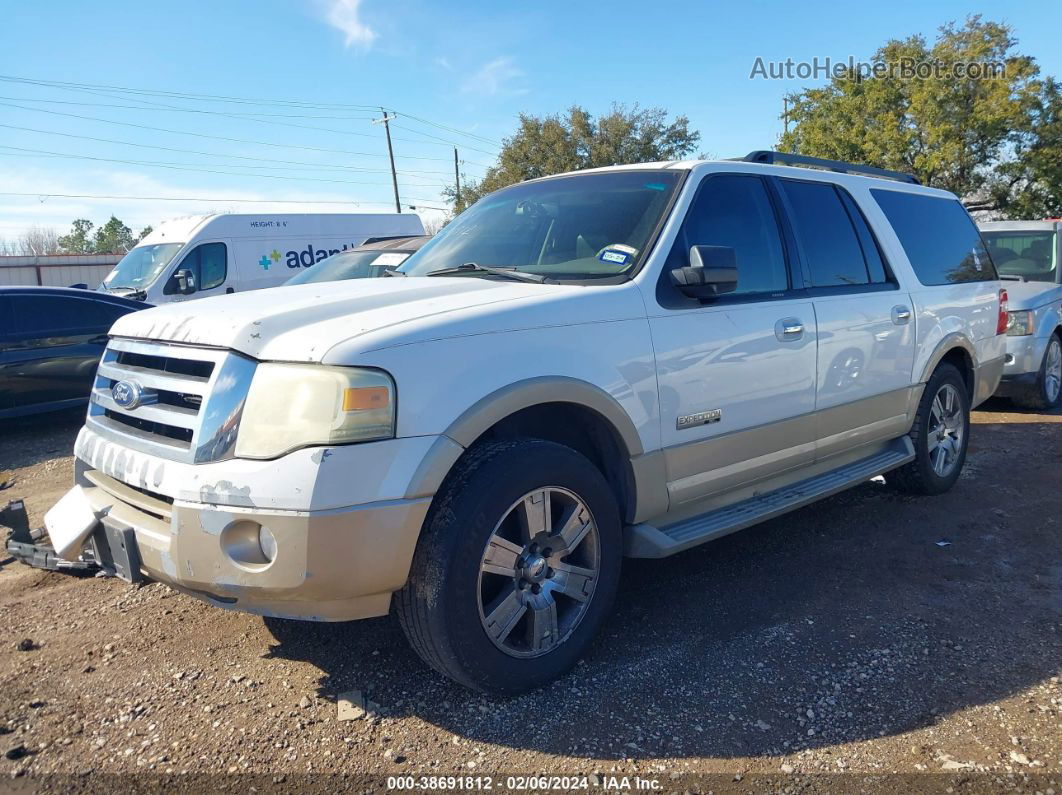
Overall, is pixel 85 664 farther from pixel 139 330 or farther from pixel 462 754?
pixel 462 754

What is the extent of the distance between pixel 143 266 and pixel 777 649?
12.6 meters

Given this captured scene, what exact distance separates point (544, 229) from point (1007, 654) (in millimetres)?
2718

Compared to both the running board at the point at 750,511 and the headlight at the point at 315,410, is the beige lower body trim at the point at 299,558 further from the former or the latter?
the running board at the point at 750,511

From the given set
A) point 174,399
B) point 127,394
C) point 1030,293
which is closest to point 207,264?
point 127,394

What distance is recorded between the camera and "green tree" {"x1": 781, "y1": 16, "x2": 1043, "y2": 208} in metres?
24.0

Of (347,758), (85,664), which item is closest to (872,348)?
(347,758)

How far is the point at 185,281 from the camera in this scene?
41.2ft

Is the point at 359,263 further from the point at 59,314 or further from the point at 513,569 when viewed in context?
the point at 513,569

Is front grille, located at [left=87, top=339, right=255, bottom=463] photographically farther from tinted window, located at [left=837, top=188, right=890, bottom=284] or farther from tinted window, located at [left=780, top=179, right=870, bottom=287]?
tinted window, located at [left=837, top=188, right=890, bottom=284]

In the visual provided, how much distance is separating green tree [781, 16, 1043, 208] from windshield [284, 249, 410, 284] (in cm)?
1945

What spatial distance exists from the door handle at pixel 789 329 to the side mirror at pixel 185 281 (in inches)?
432

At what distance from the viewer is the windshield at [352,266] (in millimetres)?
9180

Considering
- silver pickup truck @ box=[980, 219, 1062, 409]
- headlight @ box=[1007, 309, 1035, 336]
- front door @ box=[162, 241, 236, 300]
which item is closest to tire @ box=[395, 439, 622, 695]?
silver pickup truck @ box=[980, 219, 1062, 409]

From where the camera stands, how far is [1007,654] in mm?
3279
